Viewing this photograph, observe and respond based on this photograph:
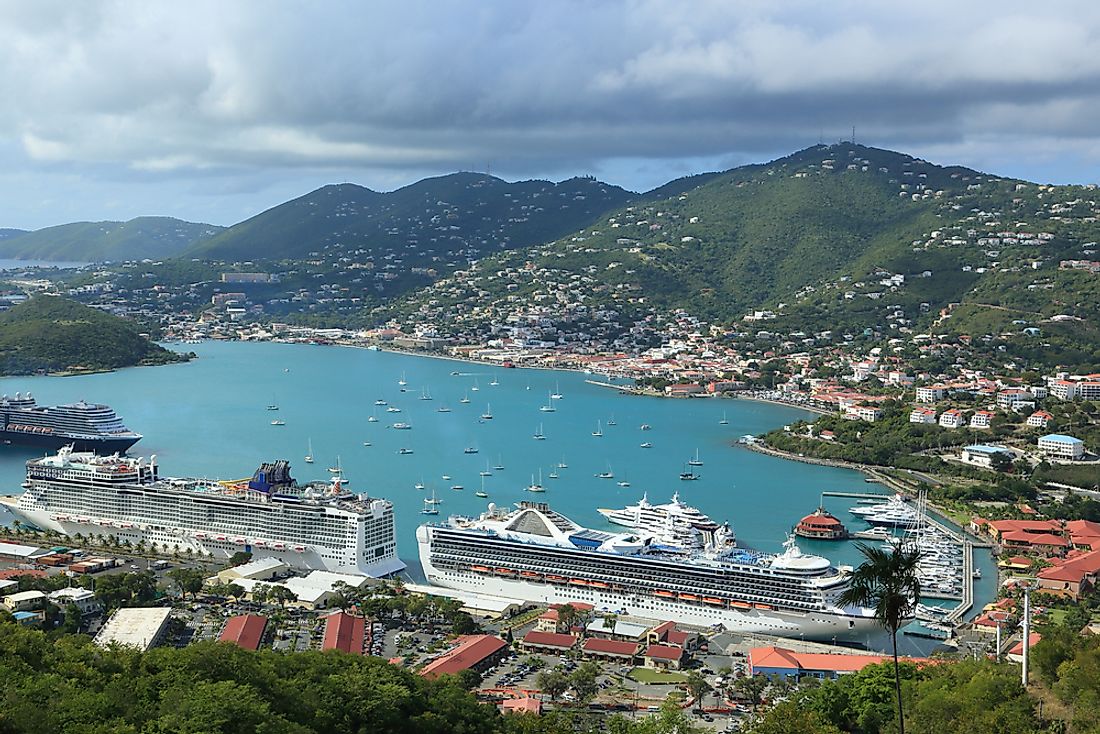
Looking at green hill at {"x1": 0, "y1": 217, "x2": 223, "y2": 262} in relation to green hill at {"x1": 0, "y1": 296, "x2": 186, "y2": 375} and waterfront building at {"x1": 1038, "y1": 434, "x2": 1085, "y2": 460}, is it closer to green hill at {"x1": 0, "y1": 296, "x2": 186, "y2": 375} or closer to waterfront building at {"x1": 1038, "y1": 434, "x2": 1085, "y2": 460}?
green hill at {"x1": 0, "y1": 296, "x2": 186, "y2": 375}

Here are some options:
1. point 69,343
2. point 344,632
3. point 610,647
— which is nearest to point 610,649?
point 610,647

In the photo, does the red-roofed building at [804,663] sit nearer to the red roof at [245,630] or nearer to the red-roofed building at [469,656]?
the red-roofed building at [469,656]

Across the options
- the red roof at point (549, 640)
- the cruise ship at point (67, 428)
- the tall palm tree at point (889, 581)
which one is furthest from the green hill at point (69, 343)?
the tall palm tree at point (889, 581)

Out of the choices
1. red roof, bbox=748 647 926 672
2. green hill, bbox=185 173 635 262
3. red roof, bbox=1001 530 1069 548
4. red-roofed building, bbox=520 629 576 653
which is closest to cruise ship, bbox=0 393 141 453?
red-roofed building, bbox=520 629 576 653

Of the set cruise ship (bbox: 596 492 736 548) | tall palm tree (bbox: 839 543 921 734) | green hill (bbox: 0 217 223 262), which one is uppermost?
green hill (bbox: 0 217 223 262)

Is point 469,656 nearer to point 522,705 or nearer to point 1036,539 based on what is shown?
point 522,705
